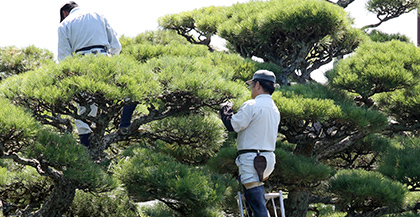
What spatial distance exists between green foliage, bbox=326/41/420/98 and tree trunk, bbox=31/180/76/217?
2.86m

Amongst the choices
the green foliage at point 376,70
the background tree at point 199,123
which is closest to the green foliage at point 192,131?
the background tree at point 199,123

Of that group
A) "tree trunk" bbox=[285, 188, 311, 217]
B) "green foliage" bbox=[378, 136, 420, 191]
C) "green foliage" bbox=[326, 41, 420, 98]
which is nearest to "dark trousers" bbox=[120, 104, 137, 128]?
"tree trunk" bbox=[285, 188, 311, 217]

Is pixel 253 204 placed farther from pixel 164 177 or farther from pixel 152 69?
pixel 152 69

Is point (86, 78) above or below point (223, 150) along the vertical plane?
above

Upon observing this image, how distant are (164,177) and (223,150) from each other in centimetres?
100

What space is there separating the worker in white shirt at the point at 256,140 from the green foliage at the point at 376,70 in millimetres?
1878

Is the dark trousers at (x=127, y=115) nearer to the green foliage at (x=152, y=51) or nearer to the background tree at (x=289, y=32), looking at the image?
the green foliage at (x=152, y=51)

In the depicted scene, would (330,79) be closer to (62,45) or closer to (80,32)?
(80,32)

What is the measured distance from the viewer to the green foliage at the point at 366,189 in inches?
171

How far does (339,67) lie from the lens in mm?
5113

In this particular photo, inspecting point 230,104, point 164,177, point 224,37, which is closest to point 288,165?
point 230,104

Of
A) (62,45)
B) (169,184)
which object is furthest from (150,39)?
(169,184)

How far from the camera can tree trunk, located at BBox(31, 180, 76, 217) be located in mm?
3572

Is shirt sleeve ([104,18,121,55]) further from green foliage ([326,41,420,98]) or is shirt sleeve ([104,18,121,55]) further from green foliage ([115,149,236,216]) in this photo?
green foliage ([326,41,420,98])
